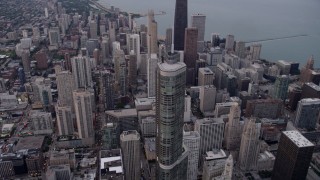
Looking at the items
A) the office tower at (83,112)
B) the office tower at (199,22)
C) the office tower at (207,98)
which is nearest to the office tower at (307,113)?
the office tower at (207,98)

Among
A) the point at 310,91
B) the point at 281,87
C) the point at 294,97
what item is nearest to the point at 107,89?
the point at 281,87

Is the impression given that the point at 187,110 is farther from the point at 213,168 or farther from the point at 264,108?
the point at 213,168

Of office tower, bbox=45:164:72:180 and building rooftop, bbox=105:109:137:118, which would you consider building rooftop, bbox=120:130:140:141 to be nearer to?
office tower, bbox=45:164:72:180

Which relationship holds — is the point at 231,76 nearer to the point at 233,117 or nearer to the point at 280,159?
the point at 233,117

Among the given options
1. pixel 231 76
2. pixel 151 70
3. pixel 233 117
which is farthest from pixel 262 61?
pixel 233 117

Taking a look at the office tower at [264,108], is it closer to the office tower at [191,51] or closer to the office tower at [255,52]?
the office tower at [191,51]

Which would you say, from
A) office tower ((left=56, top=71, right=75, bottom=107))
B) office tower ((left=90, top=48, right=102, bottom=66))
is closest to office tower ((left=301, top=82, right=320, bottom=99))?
office tower ((left=56, top=71, right=75, bottom=107))

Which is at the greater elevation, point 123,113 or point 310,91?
point 310,91
